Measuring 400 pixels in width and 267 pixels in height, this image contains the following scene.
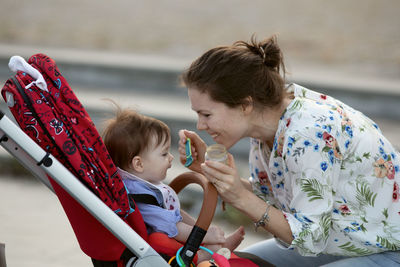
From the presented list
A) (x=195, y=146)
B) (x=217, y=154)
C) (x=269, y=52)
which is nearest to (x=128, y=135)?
(x=195, y=146)

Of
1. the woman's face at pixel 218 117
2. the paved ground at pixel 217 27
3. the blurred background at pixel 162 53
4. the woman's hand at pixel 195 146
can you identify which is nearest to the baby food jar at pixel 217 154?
the woman's face at pixel 218 117

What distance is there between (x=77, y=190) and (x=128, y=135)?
1.54 feet

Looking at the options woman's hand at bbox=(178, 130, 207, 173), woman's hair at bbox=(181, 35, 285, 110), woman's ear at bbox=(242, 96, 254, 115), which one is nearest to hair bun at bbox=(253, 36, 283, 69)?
woman's hair at bbox=(181, 35, 285, 110)

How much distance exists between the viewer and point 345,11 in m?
9.16

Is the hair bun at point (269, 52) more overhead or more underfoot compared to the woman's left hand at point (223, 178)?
more overhead

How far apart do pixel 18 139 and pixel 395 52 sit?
6636 mm

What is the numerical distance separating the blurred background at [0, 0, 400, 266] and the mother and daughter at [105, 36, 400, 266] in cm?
123

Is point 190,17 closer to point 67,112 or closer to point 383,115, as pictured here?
point 383,115

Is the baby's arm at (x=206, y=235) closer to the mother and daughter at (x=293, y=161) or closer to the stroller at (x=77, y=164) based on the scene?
the mother and daughter at (x=293, y=161)

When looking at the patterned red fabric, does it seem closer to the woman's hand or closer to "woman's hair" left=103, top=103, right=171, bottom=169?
"woman's hair" left=103, top=103, right=171, bottom=169

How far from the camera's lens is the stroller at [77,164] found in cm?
149

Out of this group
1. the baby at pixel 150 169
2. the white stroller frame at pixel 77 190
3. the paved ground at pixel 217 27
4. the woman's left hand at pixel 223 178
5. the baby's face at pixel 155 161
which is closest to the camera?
the white stroller frame at pixel 77 190

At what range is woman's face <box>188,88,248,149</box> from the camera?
1859 mm

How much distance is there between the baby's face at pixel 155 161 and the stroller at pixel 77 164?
0.88ft
